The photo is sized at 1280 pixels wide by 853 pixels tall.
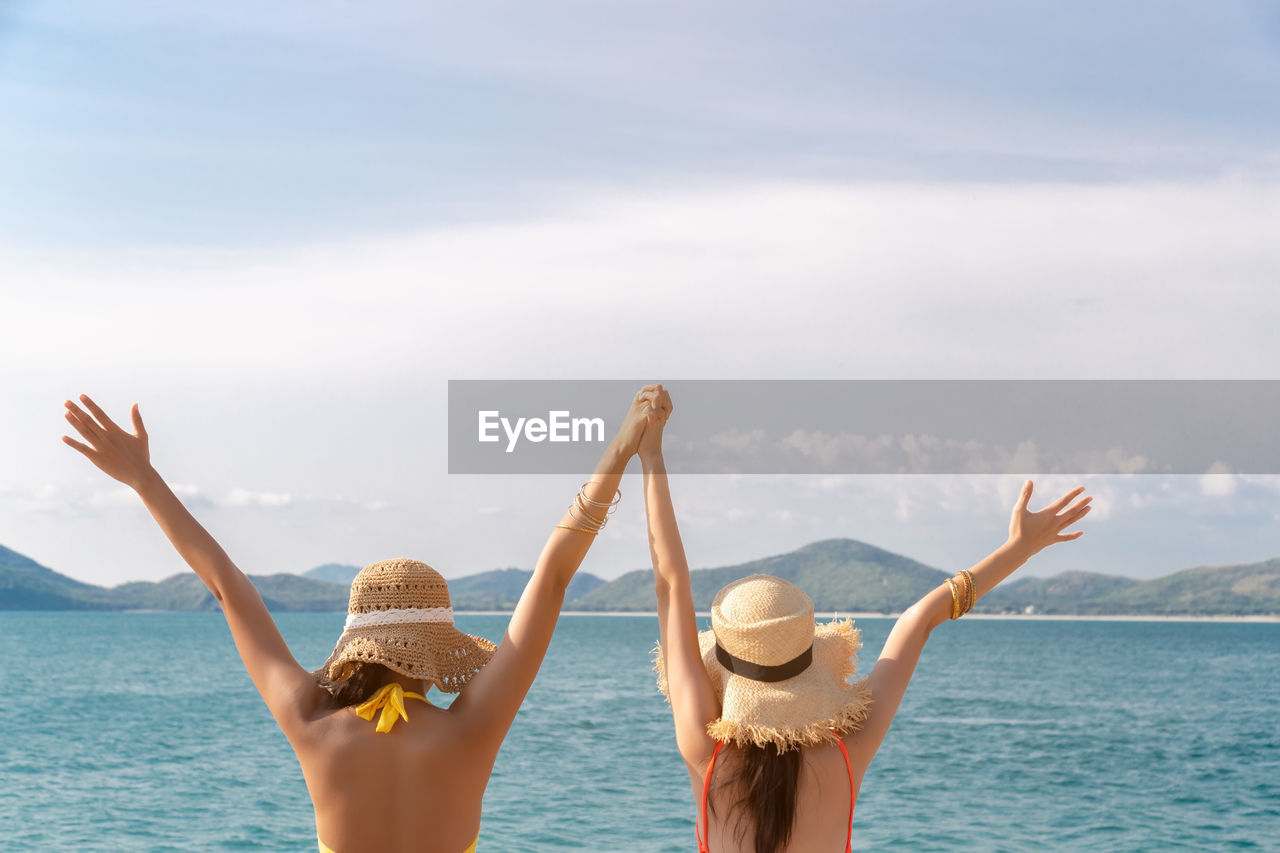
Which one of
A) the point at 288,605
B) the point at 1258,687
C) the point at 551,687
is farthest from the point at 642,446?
the point at 288,605

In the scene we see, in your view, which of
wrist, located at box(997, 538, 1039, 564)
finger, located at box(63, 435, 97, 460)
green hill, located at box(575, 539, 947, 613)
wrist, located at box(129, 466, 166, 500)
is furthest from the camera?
green hill, located at box(575, 539, 947, 613)

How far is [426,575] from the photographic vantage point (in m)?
2.67

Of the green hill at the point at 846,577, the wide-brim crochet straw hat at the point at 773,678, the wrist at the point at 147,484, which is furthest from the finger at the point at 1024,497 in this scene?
the green hill at the point at 846,577

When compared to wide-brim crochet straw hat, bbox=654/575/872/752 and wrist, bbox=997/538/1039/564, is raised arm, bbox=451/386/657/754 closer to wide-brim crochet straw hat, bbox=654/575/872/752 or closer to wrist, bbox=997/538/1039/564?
wide-brim crochet straw hat, bbox=654/575/872/752

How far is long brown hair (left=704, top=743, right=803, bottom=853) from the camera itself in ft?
8.14

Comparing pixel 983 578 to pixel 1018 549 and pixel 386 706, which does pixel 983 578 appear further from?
pixel 386 706

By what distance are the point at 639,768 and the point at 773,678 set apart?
21416 mm

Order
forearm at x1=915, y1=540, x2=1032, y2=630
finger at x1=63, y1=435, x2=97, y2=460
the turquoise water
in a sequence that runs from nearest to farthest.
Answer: finger at x1=63, y1=435, x2=97, y2=460 < forearm at x1=915, y1=540, x2=1032, y2=630 < the turquoise water

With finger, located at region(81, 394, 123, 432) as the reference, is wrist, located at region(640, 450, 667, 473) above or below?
below

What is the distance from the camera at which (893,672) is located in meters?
2.68

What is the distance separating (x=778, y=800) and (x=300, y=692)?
113 centimetres

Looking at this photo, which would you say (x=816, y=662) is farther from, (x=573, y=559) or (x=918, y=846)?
(x=918, y=846)

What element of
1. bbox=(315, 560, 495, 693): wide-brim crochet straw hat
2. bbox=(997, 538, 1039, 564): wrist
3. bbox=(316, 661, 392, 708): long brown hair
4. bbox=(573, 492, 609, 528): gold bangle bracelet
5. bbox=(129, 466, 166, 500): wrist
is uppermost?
bbox=(129, 466, 166, 500): wrist

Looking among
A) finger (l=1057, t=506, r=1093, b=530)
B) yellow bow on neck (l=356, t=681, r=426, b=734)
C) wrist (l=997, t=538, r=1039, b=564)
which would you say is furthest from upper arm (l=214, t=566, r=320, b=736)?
finger (l=1057, t=506, r=1093, b=530)
